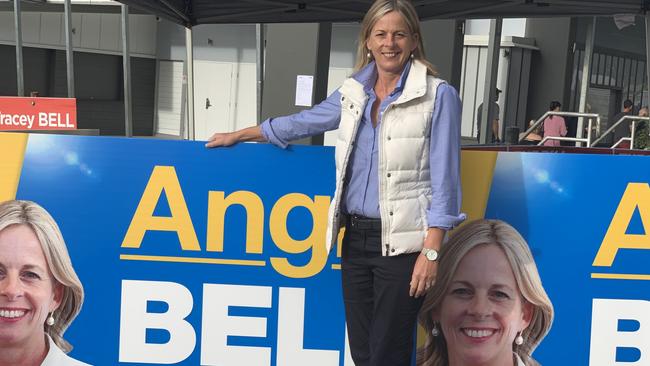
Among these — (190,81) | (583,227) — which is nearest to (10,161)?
(583,227)

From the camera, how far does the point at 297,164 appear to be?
12.2 feet

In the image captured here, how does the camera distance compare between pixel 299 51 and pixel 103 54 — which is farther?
pixel 103 54

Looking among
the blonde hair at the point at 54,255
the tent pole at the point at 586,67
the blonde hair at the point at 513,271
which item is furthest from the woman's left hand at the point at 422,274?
the tent pole at the point at 586,67

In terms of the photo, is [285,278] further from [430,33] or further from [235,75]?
[235,75]

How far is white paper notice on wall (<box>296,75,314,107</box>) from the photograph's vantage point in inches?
477

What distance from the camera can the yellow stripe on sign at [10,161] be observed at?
3.75 m

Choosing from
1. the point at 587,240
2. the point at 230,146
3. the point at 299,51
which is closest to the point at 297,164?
the point at 230,146

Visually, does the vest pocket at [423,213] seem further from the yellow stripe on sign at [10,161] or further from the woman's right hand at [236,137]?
the yellow stripe on sign at [10,161]

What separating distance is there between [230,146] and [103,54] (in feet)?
80.6

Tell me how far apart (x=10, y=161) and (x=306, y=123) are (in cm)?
139

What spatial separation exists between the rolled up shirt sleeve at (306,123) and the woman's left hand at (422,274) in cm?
71

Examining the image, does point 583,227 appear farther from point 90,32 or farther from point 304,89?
point 90,32

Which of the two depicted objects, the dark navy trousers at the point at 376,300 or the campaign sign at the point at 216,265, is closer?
the dark navy trousers at the point at 376,300

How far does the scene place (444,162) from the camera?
2945 millimetres
